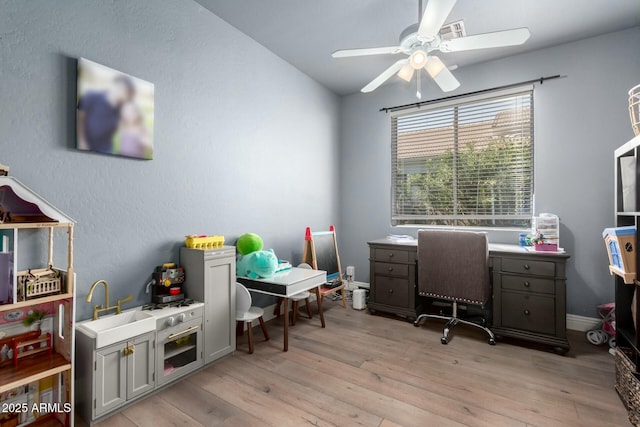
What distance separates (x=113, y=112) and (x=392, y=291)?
2.84 m

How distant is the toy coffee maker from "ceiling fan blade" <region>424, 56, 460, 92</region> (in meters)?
2.37

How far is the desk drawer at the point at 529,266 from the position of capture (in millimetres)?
2402

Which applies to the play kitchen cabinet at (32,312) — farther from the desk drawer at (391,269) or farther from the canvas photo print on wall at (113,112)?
the desk drawer at (391,269)

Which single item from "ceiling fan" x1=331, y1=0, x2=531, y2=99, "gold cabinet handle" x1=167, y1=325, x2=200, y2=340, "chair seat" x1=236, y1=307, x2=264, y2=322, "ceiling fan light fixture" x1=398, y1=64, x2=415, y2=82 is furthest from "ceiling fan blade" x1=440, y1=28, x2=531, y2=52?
"gold cabinet handle" x1=167, y1=325, x2=200, y2=340

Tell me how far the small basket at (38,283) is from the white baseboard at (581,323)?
3.97 metres

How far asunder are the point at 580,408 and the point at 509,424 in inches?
19.9

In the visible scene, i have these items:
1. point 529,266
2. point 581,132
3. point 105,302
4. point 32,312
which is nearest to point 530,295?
point 529,266

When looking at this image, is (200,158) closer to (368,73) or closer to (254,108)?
(254,108)

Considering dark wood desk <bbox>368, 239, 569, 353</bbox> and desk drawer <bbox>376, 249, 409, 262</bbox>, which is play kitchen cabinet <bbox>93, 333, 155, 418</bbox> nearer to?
desk drawer <bbox>376, 249, 409, 262</bbox>

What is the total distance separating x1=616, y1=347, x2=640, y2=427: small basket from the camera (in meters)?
1.51

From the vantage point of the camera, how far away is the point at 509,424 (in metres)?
1.55

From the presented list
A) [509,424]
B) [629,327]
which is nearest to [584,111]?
[629,327]

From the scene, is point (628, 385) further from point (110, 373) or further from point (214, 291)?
point (110, 373)

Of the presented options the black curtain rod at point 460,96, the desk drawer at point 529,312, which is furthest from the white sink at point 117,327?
the black curtain rod at point 460,96
